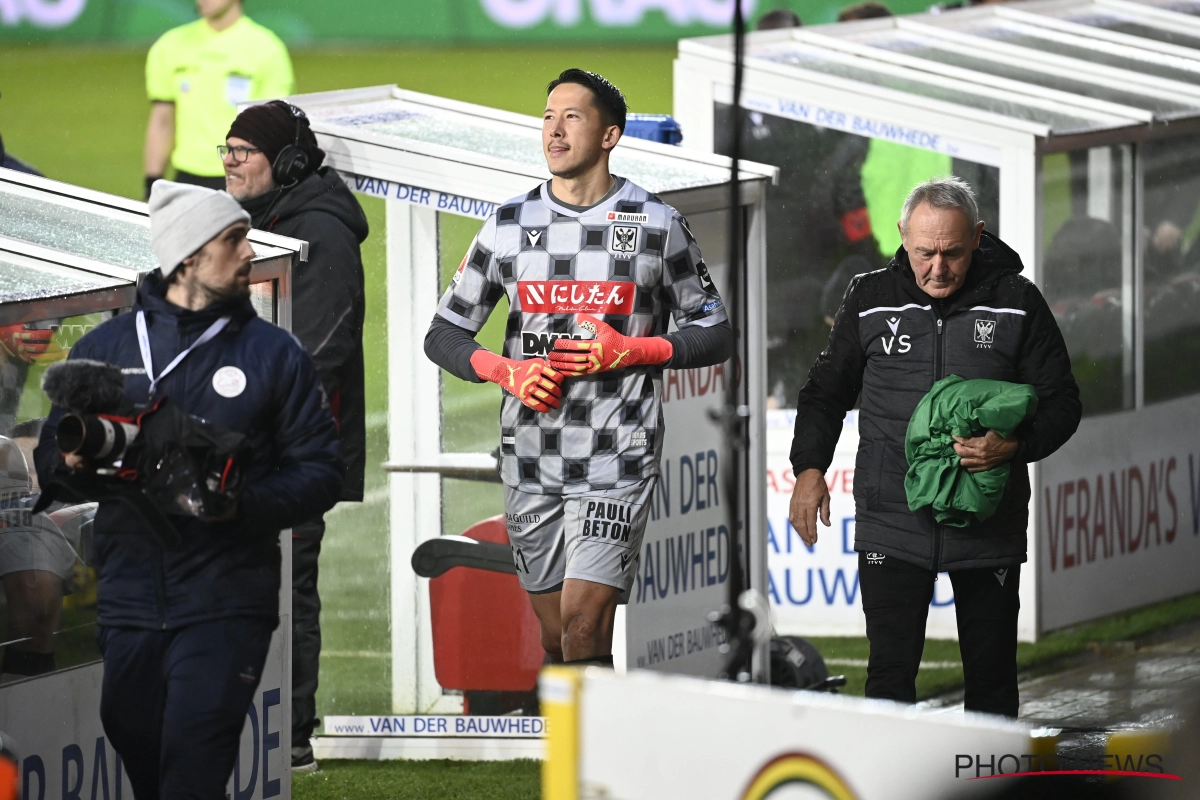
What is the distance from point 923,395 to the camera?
536 cm

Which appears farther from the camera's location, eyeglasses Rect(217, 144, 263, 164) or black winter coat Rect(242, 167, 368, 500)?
eyeglasses Rect(217, 144, 263, 164)

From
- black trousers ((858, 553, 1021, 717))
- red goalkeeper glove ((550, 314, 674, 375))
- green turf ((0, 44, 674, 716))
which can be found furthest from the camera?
green turf ((0, 44, 674, 716))

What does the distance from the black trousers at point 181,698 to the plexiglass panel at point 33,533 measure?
63 cm

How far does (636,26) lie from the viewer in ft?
92.9

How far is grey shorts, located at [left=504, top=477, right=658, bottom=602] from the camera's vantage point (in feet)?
17.8

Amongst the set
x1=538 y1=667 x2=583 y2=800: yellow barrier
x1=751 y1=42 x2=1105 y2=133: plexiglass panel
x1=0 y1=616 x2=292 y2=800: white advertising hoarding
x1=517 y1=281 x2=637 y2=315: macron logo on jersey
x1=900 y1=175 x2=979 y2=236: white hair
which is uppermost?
x1=751 y1=42 x2=1105 y2=133: plexiglass panel

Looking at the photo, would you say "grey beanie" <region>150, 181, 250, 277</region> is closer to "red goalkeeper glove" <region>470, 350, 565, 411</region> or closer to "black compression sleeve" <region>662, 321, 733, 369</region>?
"red goalkeeper glove" <region>470, 350, 565, 411</region>

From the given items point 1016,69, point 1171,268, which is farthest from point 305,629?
point 1016,69

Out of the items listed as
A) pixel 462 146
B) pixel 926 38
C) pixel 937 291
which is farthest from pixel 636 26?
pixel 937 291

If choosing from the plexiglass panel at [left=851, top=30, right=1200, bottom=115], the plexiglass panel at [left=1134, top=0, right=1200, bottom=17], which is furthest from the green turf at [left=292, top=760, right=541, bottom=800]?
the plexiglass panel at [left=1134, top=0, right=1200, bottom=17]

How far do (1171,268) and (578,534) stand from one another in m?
5.56

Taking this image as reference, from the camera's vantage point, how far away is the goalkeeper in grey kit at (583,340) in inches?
213

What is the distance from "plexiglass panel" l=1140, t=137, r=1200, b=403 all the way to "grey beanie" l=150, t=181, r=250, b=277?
6.35 metres

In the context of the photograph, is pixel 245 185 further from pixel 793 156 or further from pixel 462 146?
pixel 793 156
